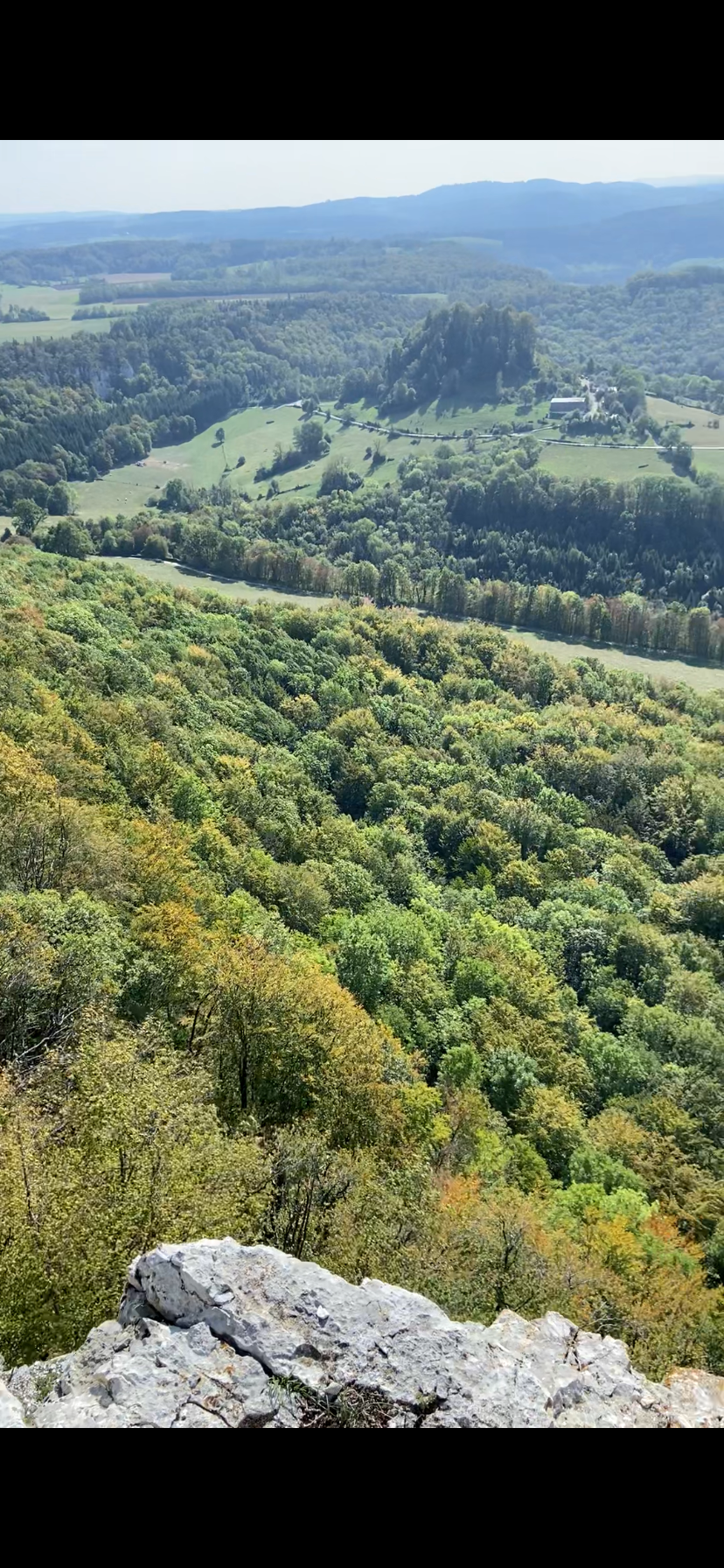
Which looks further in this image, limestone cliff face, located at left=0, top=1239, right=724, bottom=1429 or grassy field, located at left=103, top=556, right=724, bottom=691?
grassy field, located at left=103, top=556, right=724, bottom=691

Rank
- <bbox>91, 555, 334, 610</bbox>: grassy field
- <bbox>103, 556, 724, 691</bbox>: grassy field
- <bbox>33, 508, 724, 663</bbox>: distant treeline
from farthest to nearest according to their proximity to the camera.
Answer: <bbox>33, 508, 724, 663</bbox>: distant treeline < <bbox>91, 555, 334, 610</bbox>: grassy field < <bbox>103, 556, 724, 691</bbox>: grassy field

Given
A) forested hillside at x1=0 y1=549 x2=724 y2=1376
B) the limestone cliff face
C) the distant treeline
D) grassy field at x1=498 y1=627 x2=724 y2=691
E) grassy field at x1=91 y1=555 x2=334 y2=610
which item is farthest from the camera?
the distant treeline

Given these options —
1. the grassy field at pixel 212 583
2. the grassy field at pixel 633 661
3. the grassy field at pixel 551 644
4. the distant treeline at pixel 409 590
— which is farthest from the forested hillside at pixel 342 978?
the distant treeline at pixel 409 590

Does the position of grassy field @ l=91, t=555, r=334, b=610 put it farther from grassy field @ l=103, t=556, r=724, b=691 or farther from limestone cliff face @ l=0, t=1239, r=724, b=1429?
limestone cliff face @ l=0, t=1239, r=724, b=1429

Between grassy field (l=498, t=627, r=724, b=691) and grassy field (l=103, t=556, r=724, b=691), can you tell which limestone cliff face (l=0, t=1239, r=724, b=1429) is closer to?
grassy field (l=498, t=627, r=724, b=691)

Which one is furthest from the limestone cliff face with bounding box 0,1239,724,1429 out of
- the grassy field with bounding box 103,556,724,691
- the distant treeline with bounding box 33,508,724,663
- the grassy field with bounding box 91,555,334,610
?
the distant treeline with bounding box 33,508,724,663

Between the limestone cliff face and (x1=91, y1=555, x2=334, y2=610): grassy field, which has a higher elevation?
the limestone cliff face

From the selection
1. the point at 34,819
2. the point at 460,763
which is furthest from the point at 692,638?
the point at 34,819

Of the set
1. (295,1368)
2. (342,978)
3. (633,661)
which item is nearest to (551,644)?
(633,661)
